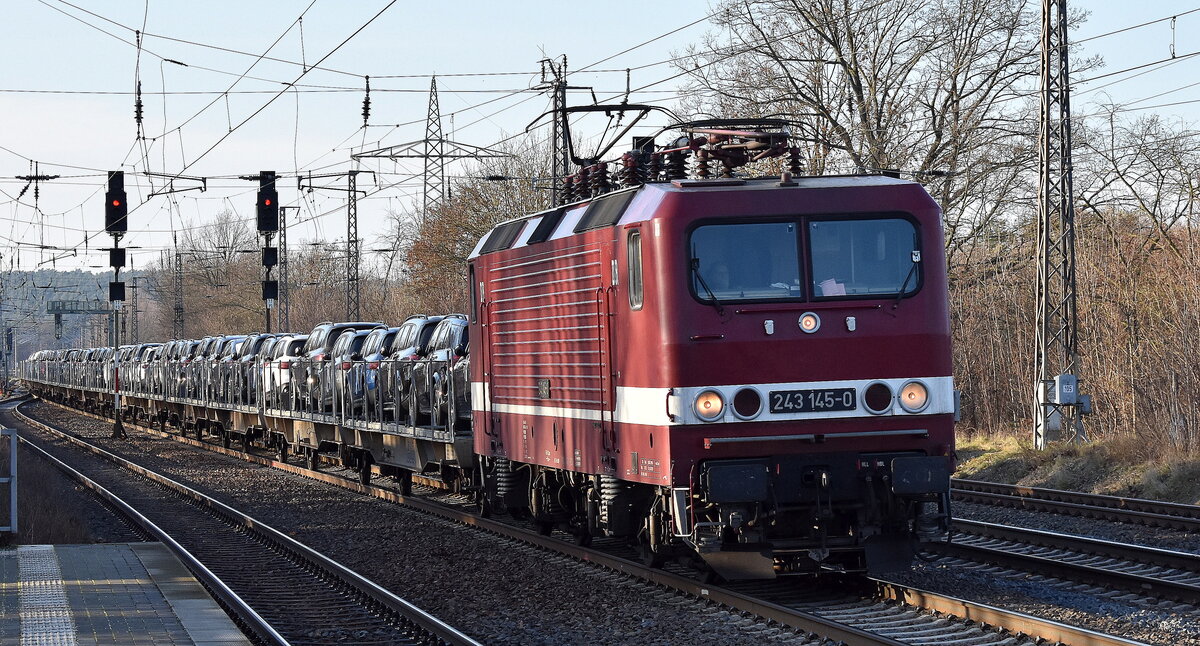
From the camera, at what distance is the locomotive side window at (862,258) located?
10.4 metres

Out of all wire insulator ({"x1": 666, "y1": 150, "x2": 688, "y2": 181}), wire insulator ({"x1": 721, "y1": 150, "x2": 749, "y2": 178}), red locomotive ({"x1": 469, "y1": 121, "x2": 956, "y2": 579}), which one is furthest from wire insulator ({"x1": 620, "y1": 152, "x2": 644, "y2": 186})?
red locomotive ({"x1": 469, "y1": 121, "x2": 956, "y2": 579})

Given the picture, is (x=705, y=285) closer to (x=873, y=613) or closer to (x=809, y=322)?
(x=809, y=322)

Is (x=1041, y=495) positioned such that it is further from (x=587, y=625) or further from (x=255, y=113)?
(x=255, y=113)

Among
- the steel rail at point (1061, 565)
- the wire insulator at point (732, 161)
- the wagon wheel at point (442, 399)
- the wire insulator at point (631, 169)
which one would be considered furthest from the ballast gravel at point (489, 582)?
the wire insulator at point (732, 161)

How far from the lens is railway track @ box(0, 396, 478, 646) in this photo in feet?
33.6

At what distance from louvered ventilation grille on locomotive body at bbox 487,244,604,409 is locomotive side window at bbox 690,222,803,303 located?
1.33 m

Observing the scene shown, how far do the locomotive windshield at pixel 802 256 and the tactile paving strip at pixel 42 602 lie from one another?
16.5 feet

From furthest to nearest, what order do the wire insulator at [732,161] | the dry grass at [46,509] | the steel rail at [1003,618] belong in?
the dry grass at [46,509] < the wire insulator at [732,161] < the steel rail at [1003,618]

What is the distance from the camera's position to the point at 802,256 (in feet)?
34.0

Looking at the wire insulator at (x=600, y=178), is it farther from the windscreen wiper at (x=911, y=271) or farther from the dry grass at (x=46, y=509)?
the dry grass at (x=46, y=509)

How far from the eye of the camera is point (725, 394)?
10.1 metres

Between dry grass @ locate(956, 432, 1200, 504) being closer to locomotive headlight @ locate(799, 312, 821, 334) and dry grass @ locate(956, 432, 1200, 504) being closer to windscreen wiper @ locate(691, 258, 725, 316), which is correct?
locomotive headlight @ locate(799, 312, 821, 334)

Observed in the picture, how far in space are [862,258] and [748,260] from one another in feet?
2.77

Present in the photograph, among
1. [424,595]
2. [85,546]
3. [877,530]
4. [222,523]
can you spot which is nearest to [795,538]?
[877,530]
